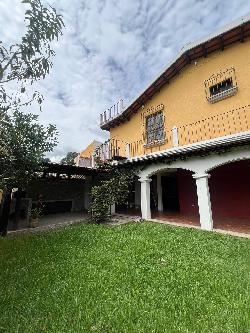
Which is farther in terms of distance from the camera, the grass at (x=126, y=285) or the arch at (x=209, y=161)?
the arch at (x=209, y=161)

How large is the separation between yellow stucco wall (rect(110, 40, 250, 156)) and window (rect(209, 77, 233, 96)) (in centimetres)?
36

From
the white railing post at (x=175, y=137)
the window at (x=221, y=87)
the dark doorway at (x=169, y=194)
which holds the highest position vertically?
the window at (x=221, y=87)

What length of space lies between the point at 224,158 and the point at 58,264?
6.50 meters

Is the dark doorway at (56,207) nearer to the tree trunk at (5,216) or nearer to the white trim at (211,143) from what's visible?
the tree trunk at (5,216)

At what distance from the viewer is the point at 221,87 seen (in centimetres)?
1023

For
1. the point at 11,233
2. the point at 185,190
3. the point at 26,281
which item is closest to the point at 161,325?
the point at 26,281

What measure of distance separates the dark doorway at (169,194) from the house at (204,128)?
2.16 m

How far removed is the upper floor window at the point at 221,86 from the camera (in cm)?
961

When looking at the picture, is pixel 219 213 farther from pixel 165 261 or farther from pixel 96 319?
pixel 96 319

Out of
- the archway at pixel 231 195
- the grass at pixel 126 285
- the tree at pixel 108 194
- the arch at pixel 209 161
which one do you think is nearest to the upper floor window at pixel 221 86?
the arch at pixel 209 161

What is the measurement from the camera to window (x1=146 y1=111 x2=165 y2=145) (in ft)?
41.5

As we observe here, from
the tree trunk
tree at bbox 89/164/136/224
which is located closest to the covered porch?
tree at bbox 89/164/136/224

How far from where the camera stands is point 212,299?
393cm

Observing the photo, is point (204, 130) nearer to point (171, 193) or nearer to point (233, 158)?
point (233, 158)
